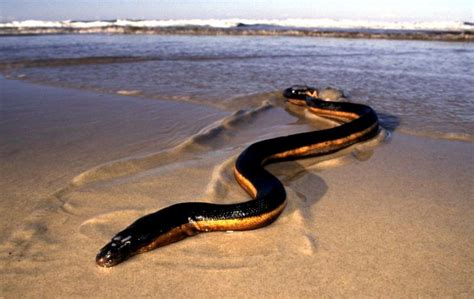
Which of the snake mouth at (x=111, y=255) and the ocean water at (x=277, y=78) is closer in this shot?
the snake mouth at (x=111, y=255)

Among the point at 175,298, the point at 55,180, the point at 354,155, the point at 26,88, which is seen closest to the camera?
the point at 175,298

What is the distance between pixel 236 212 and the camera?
3061 millimetres

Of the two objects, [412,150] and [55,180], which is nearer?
[55,180]

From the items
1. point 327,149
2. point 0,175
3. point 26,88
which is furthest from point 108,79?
point 327,149

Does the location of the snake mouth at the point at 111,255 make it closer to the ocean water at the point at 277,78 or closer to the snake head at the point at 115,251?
the snake head at the point at 115,251

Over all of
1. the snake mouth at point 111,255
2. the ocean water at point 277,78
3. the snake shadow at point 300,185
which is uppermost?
the ocean water at point 277,78

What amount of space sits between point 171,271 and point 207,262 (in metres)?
0.26

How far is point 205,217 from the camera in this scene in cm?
305

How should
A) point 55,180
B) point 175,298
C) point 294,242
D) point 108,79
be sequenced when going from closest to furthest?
point 175,298 < point 294,242 < point 55,180 < point 108,79

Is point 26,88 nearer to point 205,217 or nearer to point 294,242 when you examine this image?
point 205,217

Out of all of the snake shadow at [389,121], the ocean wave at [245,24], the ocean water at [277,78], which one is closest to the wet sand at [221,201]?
the snake shadow at [389,121]

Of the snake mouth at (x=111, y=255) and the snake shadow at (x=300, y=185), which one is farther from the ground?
the snake mouth at (x=111, y=255)

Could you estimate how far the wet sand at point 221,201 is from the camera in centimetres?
252

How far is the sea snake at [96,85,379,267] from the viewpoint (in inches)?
108
